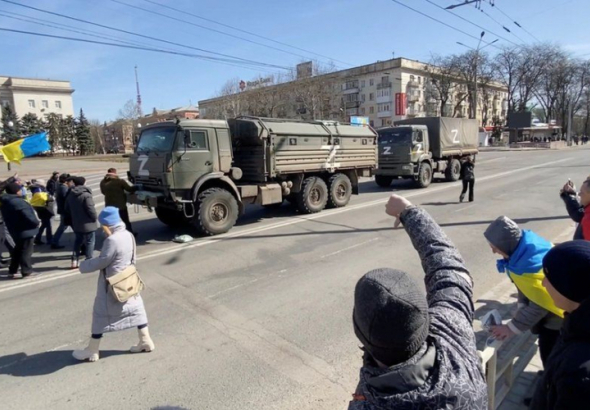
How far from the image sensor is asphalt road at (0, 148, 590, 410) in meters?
3.26

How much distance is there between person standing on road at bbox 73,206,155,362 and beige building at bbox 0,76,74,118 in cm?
9394

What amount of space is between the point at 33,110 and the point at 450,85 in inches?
3519

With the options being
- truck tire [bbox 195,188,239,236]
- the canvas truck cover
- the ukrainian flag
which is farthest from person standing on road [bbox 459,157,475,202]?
the ukrainian flag

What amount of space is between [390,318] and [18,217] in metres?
6.88

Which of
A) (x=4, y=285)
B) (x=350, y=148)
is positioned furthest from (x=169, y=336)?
(x=350, y=148)

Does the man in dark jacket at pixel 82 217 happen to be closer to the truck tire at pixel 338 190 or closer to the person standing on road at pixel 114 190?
the person standing on road at pixel 114 190

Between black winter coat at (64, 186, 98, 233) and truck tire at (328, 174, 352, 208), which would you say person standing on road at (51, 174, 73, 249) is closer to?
black winter coat at (64, 186, 98, 233)

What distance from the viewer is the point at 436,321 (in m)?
1.40

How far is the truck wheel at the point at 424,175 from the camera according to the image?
15961 mm

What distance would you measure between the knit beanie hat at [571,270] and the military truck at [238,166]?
7.64m

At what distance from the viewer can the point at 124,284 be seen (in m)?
3.73

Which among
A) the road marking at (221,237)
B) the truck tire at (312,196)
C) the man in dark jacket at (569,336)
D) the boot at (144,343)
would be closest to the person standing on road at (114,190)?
the road marking at (221,237)

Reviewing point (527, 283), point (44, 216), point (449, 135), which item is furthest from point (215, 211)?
point (449, 135)

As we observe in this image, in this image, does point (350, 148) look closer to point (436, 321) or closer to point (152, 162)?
point (152, 162)
